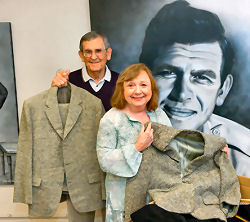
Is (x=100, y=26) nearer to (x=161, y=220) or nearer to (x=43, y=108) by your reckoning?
(x=43, y=108)

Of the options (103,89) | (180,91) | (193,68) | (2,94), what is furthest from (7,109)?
(193,68)

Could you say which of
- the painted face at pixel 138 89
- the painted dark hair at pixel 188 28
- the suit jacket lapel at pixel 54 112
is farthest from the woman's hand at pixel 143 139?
the painted dark hair at pixel 188 28

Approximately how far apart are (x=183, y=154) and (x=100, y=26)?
3.81 feet

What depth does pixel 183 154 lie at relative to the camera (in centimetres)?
150

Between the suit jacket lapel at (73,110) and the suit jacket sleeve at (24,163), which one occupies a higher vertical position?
the suit jacket lapel at (73,110)

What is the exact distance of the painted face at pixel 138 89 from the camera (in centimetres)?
148

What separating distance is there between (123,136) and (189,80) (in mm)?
879

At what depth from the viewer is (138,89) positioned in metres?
1.47

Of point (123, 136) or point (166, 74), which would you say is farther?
point (166, 74)

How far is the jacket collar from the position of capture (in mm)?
1677

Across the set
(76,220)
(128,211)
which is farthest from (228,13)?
(76,220)

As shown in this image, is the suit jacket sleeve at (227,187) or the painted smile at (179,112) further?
the painted smile at (179,112)

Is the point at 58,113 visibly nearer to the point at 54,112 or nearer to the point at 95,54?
the point at 54,112

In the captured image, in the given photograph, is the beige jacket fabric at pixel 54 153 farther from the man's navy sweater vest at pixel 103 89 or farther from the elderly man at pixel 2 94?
the elderly man at pixel 2 94
